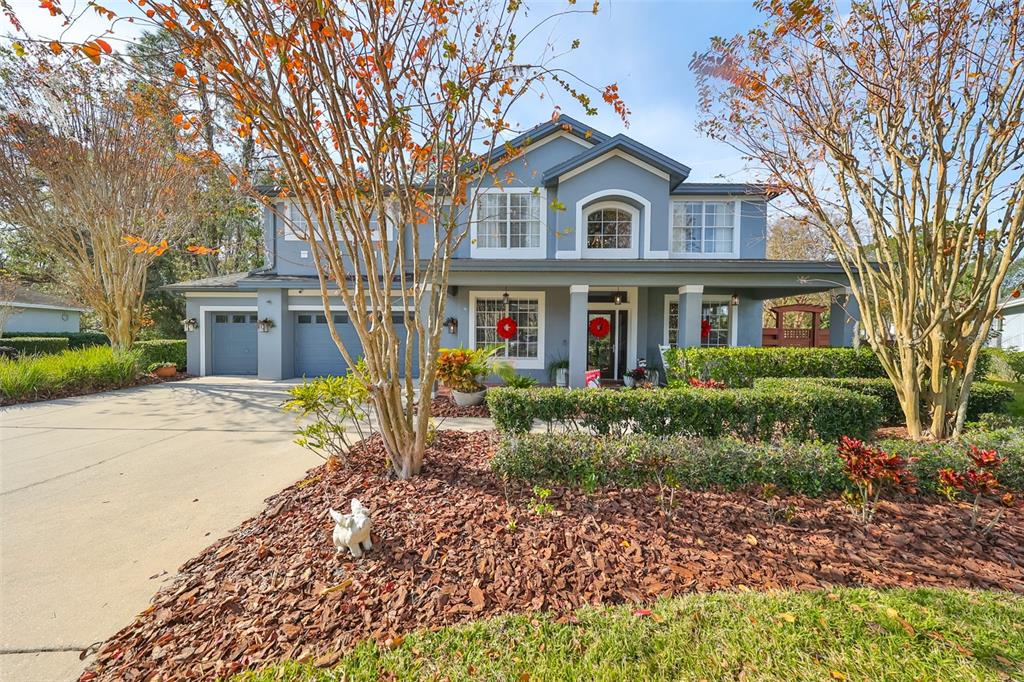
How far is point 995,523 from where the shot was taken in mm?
3119

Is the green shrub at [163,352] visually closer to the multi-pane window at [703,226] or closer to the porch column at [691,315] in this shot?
the porch column at [691,315]

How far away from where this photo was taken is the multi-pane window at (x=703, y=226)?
11969 mm

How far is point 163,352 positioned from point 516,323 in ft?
41.2

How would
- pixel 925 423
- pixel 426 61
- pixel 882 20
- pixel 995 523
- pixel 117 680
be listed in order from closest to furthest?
pixel 117 680 → pixel 995 523 → pixel 426 61 → pixel 882 20 → pixel 925 423

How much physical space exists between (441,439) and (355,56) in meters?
4.13

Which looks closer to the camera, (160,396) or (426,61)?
(426,61)

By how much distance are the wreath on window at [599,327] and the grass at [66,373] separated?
507 inches

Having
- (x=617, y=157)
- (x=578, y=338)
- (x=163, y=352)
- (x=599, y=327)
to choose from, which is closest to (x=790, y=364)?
(x=578, y=338)

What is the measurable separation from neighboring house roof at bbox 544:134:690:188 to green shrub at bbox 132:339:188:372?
46.4ft

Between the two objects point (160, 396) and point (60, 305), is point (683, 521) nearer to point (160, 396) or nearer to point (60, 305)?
point (160, 396)

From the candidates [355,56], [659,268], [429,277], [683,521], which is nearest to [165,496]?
[429,277]

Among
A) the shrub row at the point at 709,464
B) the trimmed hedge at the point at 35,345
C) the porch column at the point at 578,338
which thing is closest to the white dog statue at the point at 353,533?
the shrub row at the point at 709,464

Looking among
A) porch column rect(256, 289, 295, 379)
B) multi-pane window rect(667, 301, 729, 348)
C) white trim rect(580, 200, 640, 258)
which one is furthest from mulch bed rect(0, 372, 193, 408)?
multi-pane window rect(667, 301, 729, 348)

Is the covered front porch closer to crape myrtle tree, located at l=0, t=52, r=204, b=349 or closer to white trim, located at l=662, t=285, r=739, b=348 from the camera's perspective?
white trim, located at l=662, t=285, r=739, b=348
